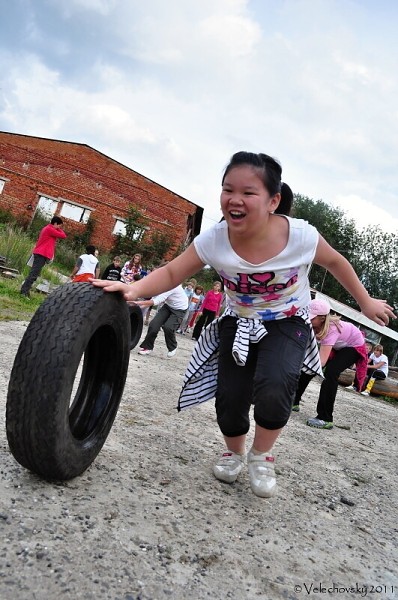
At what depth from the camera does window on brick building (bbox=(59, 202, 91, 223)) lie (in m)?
31.2

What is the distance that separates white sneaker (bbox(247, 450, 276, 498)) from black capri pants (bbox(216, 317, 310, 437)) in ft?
0.61

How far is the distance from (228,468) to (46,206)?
3042 centimetres

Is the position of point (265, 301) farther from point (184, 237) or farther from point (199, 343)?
point (184, 237)

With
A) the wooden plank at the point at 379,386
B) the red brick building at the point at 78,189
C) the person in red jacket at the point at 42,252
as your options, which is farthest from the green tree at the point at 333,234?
the person in red jacket at the point at 42,252

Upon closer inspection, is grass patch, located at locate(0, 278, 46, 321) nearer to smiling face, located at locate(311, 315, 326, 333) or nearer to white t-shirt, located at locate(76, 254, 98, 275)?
white t-shirt, located at locate(76, 254, 98, 275)

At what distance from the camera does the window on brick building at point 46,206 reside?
101 feet

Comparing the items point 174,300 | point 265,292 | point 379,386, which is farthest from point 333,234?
point 265,292

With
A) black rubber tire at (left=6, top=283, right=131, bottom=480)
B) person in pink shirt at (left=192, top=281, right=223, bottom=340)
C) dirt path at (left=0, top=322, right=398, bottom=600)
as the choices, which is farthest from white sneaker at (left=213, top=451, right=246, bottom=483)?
person in pink shirt at (left=192, top=281, right=223, bottom=340)

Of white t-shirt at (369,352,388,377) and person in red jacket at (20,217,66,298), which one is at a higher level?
white t-shirt at (369,352,388,377)

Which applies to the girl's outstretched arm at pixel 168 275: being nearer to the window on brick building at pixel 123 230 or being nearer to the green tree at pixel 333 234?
the window on brick building at pixel 123 230

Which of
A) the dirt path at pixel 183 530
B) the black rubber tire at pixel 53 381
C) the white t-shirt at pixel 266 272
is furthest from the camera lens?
the white t-shirt at pixel 266 272

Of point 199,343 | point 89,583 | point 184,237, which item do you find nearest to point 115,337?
point 199,343

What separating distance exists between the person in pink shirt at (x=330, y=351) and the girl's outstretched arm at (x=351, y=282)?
2.40 meters

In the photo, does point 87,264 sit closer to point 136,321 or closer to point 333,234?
point 136,321
